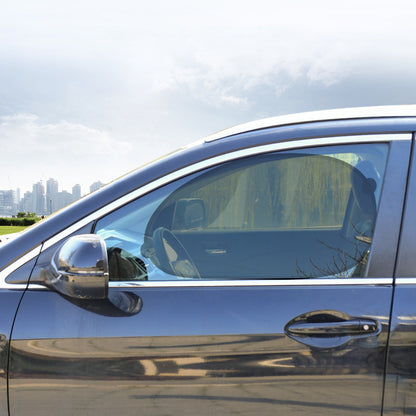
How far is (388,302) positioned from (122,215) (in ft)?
3.21

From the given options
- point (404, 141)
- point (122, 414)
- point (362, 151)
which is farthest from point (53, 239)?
point (404, 141)

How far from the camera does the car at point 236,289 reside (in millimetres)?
1504

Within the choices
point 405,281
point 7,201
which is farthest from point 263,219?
point 7,201

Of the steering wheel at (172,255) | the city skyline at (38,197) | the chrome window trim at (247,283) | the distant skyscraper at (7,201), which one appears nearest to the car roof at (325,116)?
the steering wheel at (172,255)

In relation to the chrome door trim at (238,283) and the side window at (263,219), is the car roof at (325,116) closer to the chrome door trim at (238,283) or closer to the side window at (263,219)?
the side window at (263,219)

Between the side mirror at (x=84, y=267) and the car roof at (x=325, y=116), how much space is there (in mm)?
633

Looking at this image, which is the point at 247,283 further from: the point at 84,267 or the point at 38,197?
the point at 38,197

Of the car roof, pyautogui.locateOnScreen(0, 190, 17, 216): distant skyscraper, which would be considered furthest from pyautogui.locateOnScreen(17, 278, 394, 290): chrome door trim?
pyautogui.locateOnScreen(0, 190, 17, 216): distant skyscraper

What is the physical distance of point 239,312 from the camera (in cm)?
156

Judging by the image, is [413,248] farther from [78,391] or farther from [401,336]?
[78,391]

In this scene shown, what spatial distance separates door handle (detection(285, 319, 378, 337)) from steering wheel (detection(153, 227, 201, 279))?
1.32 feet

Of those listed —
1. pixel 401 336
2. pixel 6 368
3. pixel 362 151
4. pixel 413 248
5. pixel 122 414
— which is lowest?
pixel 122 414

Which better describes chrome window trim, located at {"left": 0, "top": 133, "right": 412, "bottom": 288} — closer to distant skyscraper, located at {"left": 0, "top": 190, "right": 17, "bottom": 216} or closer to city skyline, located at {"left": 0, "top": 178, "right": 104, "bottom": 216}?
city skyline, located at {"left": 0, "top": 178, "right": 104, "bottom": 216}

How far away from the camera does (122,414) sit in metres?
1.53
